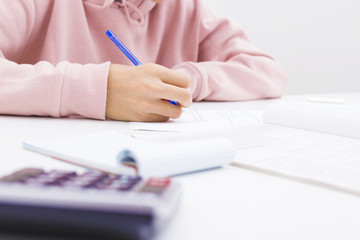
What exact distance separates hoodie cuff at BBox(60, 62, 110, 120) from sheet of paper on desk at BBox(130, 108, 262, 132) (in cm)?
6

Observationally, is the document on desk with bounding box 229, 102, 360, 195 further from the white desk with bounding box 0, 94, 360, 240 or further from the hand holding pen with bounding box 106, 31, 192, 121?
the hand holding pen with bounding box 106, 31, 192, 121

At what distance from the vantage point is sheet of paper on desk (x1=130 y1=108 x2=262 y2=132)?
1.63 feet

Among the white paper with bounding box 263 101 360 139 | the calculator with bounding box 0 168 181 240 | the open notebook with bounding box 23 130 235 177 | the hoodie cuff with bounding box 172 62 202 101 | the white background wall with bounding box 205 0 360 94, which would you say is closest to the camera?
the calculator with bounding box 0 168 181 240

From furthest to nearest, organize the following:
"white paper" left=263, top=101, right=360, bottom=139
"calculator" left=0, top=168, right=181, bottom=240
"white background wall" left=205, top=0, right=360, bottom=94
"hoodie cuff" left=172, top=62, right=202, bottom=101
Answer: "white background wall" left=205, top=0, right=360, bottom=94 < "hoodie cuff" left=172, top=62, right=202, bottom=101 < "white paper" left=263, top=101, right=360, bottom=139 < "calculator" left=0, top=168, right=181, bottom=240

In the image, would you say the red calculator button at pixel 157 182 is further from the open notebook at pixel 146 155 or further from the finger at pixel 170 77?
the finger at pixel 170 77

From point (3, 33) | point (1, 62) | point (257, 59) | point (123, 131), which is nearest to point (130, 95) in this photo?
point (123, 131)

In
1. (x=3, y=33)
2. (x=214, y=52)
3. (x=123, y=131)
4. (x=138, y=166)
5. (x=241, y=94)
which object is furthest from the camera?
(x=214, y=52)

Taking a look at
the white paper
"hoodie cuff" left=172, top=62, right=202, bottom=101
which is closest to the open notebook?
the white paper

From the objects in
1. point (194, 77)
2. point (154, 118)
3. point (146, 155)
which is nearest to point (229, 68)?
point (194, 77)

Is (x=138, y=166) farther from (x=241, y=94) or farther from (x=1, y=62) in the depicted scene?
(x=241, y=94)

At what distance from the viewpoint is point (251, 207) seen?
24 centimetres

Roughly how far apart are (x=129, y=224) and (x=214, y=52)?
96 cm

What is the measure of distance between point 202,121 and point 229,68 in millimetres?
353

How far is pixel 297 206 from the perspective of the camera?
9.8 inches
